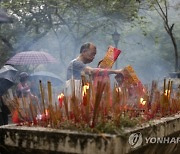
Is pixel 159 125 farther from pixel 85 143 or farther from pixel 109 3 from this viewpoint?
pixel 109 3

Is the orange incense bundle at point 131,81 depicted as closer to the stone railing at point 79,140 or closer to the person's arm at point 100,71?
the person's arm at point 100,71

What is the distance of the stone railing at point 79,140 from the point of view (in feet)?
6.72

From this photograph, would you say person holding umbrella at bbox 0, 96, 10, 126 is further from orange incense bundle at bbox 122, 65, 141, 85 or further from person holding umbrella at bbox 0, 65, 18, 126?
orange incense bundle at bbox 122, 65, 141, 85

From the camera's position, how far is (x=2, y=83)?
632 cm

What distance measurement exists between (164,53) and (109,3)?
15.8m

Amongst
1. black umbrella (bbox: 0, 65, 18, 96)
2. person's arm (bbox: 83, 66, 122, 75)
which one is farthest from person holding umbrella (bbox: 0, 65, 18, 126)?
person's arm (bbox: 83, 66, 122, 75)

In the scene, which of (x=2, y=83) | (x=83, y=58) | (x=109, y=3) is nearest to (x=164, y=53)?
(x=109, y=3)

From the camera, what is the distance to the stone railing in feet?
6.72

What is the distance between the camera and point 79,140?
2.11m

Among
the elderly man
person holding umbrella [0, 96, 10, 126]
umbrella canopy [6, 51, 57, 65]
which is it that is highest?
the elderly man

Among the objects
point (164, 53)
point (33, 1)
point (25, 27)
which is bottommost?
point (164, 53)

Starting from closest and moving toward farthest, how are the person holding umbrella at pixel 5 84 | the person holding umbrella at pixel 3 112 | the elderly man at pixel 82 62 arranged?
the elderly man at pixel 82 62, the person holding umbrella at pixel 3 112, the person holding umbrella at pixel 5 84

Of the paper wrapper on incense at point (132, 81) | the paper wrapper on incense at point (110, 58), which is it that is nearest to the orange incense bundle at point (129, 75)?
the paper wrapper on incense at point (132, 81)

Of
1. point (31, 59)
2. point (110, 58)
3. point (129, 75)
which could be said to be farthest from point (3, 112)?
point (31, 59)
